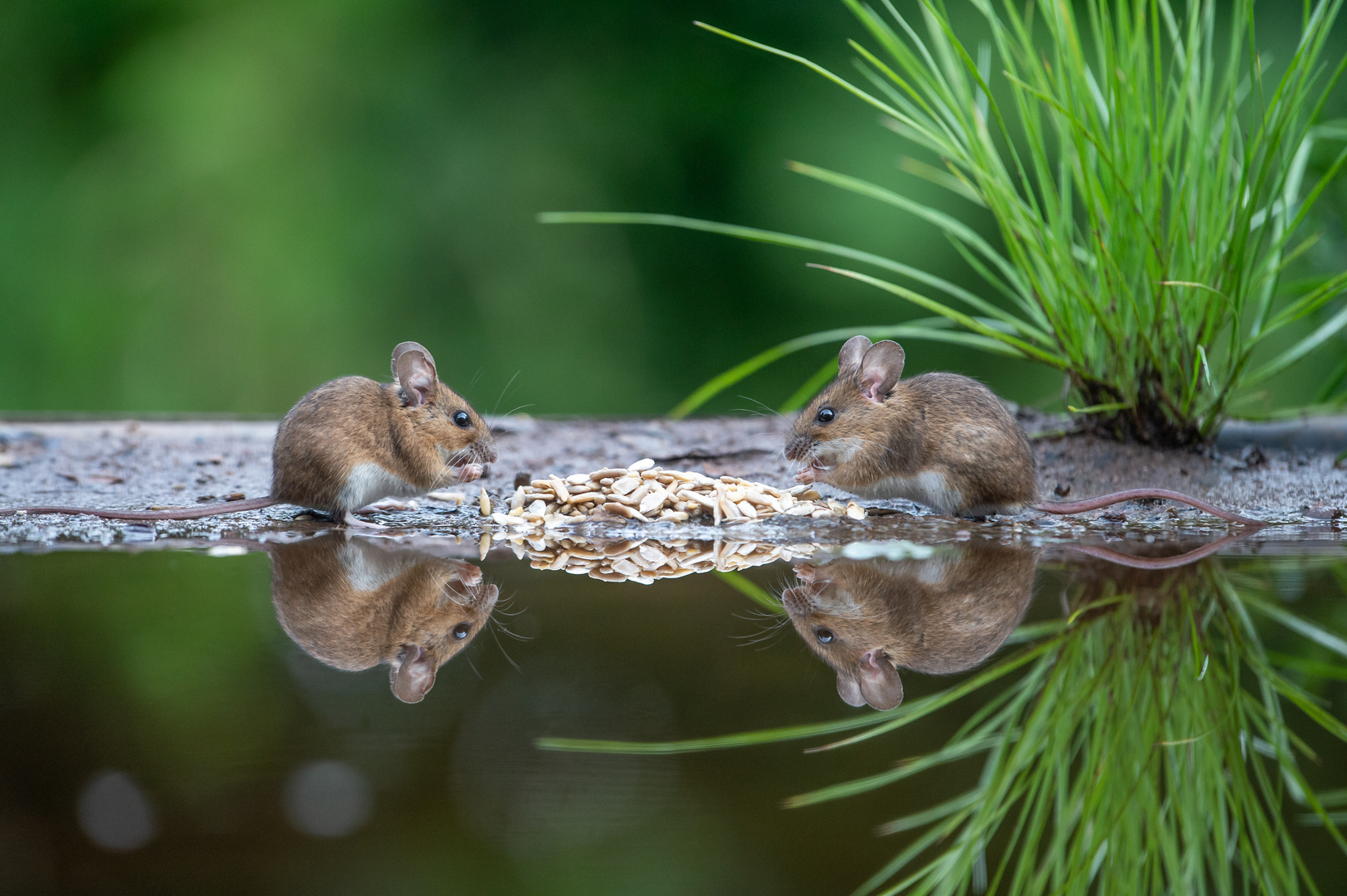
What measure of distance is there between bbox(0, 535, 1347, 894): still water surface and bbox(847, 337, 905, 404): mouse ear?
120cm

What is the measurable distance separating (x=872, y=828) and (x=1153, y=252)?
2.17 metres

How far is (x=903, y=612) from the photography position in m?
1.62

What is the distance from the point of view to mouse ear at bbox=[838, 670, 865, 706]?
121cm

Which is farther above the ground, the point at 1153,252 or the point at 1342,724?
the point at 1153,252

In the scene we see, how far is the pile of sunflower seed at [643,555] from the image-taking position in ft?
6.68

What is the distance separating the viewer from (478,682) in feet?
4.17

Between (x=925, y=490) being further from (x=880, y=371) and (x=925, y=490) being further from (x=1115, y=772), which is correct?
(x=1115, y=772)

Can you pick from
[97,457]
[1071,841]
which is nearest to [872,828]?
[1071,841]

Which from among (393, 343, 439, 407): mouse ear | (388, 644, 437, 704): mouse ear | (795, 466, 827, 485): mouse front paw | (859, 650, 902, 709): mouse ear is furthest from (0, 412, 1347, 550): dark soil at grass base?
(388, 644, 437, 704): mouse ear

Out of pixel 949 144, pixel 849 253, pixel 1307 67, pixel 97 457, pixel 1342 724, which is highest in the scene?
pixel 1307 67

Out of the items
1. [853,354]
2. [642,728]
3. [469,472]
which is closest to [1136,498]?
[853,354]

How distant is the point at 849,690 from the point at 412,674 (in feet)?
1.66

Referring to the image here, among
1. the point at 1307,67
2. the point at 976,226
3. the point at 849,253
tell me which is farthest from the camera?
the point at 976,226

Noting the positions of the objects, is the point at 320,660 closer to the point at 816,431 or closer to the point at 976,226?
the point at 816,431
